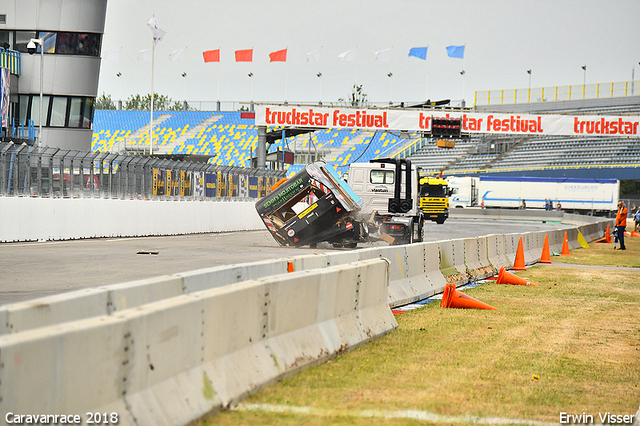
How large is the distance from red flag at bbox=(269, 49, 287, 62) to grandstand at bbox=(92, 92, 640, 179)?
1946cm

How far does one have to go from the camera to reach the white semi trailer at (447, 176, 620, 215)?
72.4 m

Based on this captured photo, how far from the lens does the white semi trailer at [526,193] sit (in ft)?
237

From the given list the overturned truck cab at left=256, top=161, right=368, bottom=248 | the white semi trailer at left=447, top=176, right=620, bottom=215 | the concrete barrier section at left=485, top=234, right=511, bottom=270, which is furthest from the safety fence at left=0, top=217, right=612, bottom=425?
the white semi trailer at left=447, top=176, right=620, bottom=215

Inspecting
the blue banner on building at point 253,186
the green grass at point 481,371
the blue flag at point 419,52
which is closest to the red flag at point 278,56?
the blue flag at point 419,52

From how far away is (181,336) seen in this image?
5.14 meters

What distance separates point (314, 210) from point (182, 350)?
15722mm

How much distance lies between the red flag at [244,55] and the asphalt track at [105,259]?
30.9 meters

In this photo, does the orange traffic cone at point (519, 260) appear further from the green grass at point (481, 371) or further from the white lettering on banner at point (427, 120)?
the white lettering on banner at point (427, 120)

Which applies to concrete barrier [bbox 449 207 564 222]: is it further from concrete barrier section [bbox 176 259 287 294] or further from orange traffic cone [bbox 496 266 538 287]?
concrete barrier section [bbox 176 259 287 294]

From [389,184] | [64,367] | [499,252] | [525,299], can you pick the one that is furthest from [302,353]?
[389,184]

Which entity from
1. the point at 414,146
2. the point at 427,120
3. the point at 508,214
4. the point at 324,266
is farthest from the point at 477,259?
the point at 414,146

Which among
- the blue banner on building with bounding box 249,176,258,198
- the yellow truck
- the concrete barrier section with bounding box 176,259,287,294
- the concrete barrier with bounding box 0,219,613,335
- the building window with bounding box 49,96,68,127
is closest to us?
the concrete barrier with bounding box 0,219,613,335

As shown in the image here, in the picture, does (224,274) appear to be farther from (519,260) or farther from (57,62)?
(57,62)

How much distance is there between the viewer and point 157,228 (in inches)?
1032
